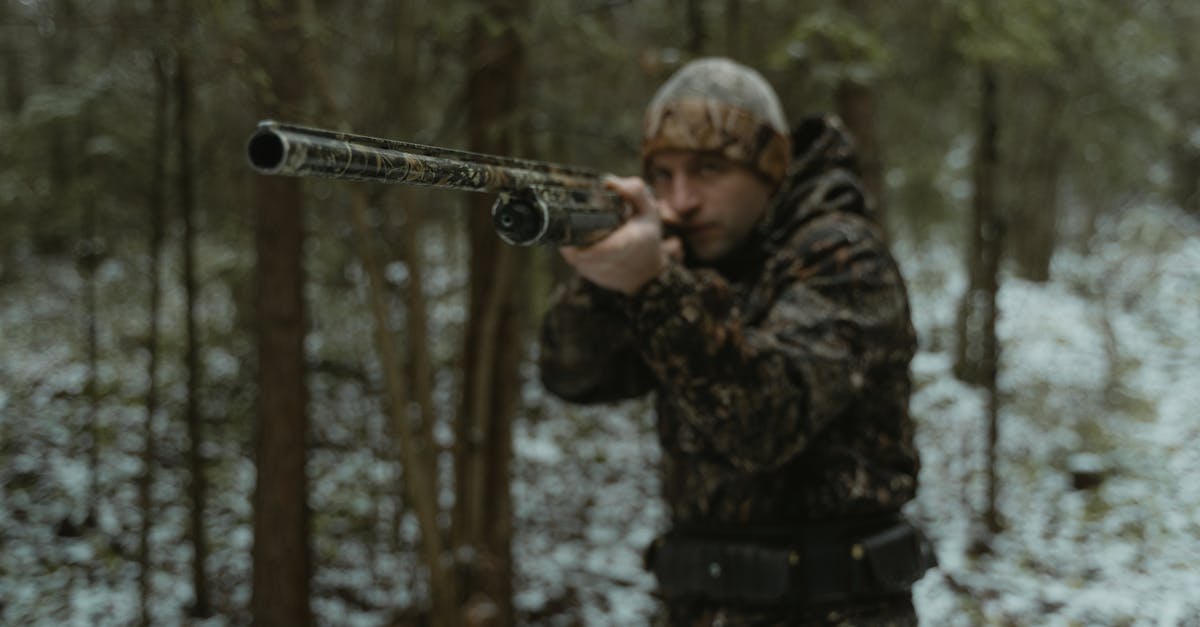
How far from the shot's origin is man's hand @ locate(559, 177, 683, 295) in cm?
200

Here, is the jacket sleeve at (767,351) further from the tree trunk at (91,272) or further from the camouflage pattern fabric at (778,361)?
the tree trunk at (91,272)

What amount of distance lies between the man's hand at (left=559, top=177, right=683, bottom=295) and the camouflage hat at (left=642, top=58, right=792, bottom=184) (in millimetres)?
389

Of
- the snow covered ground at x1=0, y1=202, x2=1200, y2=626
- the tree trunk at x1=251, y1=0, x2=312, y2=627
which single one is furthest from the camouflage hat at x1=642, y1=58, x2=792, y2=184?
the tree trunk at x1=251, y1=0, x2=312, y2=627

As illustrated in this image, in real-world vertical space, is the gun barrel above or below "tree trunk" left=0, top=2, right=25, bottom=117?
below

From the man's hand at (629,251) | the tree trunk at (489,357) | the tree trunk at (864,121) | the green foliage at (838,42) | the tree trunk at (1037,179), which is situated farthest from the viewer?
the tree trunk at (1037,179)

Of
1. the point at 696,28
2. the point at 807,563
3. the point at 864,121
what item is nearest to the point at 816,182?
the point at 807,563

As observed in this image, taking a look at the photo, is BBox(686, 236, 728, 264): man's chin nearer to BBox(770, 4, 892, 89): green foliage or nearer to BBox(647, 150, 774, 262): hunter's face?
BBox(647, 150, 774, 262): hunter's face

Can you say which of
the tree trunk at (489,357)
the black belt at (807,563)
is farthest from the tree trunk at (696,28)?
the black belt at (807,563)

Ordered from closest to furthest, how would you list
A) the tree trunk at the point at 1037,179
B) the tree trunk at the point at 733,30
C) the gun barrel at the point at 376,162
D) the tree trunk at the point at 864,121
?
the gun barrel at the point at 376,162, the tree trunk at the point at 733,30, the tree trunk at the point at 864,121, the tree trunk at the point at 1037,179

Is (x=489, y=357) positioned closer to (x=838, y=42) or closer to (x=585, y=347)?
(x=838, y=42)

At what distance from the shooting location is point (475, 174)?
1.67m

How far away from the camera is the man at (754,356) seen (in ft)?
6.82

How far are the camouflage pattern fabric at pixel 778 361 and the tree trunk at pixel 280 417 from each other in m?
4.39

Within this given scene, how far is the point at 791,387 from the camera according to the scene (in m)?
2.09
